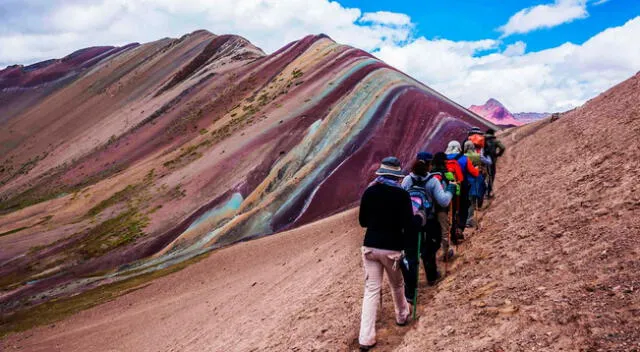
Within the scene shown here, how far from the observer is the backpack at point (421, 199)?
679 cm

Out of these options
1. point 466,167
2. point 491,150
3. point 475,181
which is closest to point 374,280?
point 466,167

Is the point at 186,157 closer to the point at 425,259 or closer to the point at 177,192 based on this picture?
the point at 177,192

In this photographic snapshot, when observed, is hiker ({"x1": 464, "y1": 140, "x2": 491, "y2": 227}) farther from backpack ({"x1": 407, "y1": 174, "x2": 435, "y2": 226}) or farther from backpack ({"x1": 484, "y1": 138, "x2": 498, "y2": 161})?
backpack ({"x1": 407, "y1": 174, "x2": 435, "y2": 226})

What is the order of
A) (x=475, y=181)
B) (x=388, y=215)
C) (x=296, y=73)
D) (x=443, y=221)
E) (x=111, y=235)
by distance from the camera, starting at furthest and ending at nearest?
(x=296, y=73) < (x=111, y=235) < (x=475, y=181) < (x=443, y=221) < (x=388, y=215)

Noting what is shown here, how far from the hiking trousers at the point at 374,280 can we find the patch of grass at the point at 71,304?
65.1 feet

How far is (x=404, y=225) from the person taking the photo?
6.18 m

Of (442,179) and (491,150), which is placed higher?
(491,150)

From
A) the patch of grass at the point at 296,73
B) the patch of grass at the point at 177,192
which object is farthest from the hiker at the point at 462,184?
the patch of grass at the point at 296,73

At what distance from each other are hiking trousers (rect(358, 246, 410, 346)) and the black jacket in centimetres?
12

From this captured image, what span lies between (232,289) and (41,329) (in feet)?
34.7

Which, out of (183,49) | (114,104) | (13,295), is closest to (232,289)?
(13,295)

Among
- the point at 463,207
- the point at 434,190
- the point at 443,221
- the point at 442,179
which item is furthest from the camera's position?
the point at 463,207

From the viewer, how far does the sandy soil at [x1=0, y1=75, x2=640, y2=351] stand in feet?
17.7

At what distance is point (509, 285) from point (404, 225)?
1.96 metres
